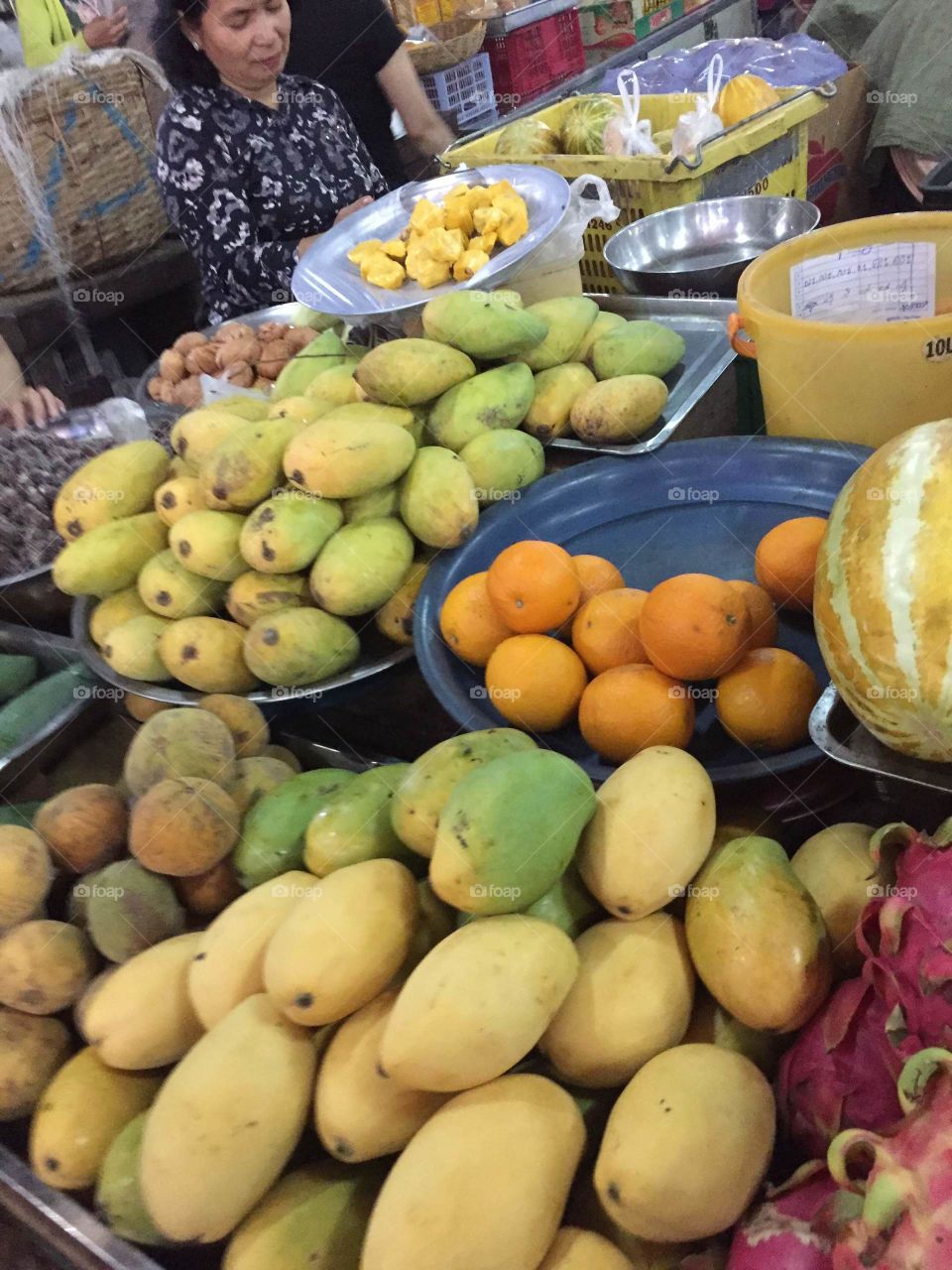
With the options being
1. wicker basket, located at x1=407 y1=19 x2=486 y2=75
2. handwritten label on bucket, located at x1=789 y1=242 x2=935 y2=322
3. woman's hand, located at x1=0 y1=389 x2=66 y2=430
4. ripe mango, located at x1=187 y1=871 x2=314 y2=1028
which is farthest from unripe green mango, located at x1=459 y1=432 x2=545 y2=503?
wicker basket, located at x1=407 y1=19 x2=486 y2=75

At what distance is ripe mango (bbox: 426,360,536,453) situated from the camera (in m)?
1.08

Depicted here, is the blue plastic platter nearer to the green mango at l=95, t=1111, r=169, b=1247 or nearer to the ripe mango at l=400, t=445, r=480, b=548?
the ripe mango at l=400, t=445, r=480, b=548

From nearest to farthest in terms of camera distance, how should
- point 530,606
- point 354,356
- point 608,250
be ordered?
point 530,606 < point 354,356 < point 608,250

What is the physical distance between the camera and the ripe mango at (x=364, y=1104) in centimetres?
51

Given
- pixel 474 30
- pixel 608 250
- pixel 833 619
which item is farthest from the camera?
pixel 474 30

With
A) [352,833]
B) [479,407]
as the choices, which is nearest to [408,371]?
[479,407]

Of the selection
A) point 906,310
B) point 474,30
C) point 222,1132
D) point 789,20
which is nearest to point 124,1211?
point 222,1132

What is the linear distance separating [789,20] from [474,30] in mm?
1590

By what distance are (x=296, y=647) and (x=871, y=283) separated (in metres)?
0.74

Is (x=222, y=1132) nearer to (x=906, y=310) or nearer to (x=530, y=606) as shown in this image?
(x=530, y=606)

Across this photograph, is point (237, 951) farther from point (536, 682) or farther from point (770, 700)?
point (770, 700)

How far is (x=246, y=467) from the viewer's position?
3.31ft

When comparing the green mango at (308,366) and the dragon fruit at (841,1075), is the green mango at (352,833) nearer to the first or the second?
the dragon fruit at (841,1075)

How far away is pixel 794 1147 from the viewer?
52 cm
